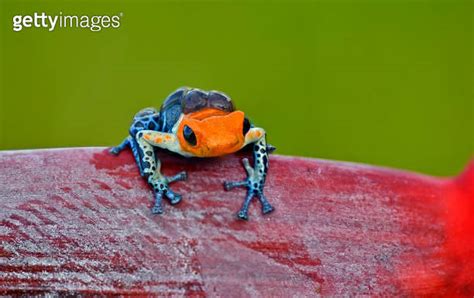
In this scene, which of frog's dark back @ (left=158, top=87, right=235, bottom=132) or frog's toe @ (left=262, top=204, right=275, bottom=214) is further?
frog's dark back @ (left=158, top=87, right=235, bottom=132)

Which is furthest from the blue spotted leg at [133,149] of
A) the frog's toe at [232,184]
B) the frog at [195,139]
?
the frog's toe at [232,184]

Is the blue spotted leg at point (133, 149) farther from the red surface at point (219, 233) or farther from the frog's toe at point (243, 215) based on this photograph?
the frog's toe at point (243, 215)

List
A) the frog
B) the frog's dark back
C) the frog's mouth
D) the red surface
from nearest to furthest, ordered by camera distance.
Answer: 1. the red surface
2. the frog
3. the frog's mouth
4. the frog's dark back

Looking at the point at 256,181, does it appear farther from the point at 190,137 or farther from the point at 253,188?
the point at 190,137

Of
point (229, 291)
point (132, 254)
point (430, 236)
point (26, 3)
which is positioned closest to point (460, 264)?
point (430, 236)

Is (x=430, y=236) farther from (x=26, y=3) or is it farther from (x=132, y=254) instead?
(x=26, y=3)

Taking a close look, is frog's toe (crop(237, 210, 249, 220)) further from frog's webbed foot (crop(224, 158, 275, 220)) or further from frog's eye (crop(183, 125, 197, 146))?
frog's eye (crop(183, 125, 197, 146))

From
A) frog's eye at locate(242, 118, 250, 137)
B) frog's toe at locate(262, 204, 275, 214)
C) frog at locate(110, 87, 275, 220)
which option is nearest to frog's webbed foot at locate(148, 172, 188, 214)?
frog at locate(110, 87, 275, 220)
